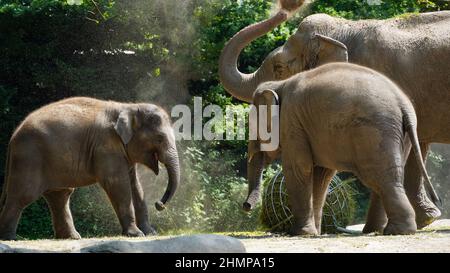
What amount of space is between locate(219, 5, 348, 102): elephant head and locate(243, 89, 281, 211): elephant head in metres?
1.49

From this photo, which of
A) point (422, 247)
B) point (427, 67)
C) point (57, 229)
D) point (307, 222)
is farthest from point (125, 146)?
point (422, 247)

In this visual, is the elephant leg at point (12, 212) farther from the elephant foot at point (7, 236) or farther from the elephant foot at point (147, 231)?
the elephant foot at point (147, 231)

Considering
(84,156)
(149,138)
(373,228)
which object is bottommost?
(373,228)

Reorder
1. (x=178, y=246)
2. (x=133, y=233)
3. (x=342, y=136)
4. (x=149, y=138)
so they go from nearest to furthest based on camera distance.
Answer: (x=178, y=246), (x=342, y=136), (x=133, y=233), (x=149, y=138)

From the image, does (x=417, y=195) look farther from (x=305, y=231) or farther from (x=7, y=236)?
(x=7, y=236)

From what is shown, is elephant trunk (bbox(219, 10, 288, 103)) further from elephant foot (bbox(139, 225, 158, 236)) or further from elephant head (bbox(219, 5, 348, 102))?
elephant foot (bbox(139, 225, 158, 236))

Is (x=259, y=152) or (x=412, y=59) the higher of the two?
(x=412, y=59)

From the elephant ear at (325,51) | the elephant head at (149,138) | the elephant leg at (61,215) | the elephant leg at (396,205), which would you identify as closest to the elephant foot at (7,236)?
the elephant leg at (61,215)

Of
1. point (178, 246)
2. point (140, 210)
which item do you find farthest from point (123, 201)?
point (178, 246)

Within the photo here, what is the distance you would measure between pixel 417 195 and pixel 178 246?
4758 mm

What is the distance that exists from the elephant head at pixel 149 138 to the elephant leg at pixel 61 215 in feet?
3.11

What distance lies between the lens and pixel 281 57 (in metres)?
13.1

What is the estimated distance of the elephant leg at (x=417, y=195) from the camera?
1211 cm

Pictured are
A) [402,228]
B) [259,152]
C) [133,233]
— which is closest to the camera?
[402,228]
